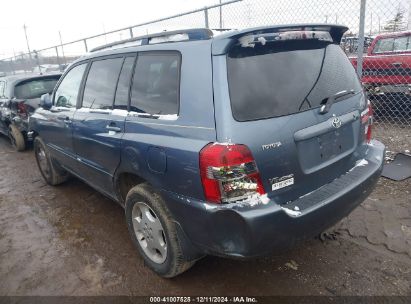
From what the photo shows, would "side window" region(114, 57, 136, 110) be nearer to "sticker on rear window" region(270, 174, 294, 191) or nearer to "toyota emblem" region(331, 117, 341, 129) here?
"sticker on rear window" region(270, 174, 294, 191)

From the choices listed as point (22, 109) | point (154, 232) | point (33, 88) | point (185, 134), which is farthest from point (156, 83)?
point (33, 88)

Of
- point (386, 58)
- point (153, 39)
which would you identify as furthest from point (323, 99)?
point (386, 58)

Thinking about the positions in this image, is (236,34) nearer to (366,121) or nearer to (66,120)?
(366,121)

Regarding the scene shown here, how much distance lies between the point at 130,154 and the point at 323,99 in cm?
151

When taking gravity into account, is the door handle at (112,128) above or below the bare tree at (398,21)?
below

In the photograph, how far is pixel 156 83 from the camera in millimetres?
2604

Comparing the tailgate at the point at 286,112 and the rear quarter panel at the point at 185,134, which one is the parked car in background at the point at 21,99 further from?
the tailgate at the point at 286,112

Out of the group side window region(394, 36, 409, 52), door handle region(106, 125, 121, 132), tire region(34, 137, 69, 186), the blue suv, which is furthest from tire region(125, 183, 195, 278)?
side window region(394, 36, 409, 52)

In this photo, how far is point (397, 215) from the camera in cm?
355

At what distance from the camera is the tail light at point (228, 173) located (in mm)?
2027

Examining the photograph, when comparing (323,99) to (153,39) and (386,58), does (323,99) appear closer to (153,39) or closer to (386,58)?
(153,39)

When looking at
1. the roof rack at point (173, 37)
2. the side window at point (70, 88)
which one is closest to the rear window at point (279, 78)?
the roof rack at point (173, 37)

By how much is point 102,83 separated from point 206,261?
1.94 metres

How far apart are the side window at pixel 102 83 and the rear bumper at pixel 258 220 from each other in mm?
1276
